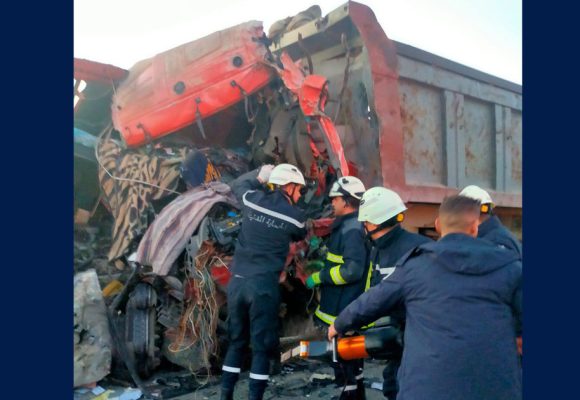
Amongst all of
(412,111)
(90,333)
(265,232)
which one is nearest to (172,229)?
(265,232)

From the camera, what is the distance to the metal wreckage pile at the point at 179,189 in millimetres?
2912

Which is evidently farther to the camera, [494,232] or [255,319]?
[255,319]

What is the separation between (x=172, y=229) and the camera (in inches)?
117

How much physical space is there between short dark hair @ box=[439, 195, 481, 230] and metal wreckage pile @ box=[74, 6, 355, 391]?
143 cm

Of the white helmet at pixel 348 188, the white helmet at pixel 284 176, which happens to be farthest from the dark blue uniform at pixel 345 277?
the white helmet at pixel 284 176

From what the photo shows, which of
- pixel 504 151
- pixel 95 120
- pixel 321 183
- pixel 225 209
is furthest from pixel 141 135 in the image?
pixel 504 151

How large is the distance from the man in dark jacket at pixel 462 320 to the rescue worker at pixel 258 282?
4.03ft

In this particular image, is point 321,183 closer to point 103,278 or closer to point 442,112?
point 442,112

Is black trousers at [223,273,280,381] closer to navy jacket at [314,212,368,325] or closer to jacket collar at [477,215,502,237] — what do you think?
navy jacket at [314,212,368,325]

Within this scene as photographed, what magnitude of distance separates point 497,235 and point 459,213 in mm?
726

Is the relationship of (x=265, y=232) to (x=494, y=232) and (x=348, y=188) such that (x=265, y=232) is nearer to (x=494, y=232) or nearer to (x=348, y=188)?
(x=348, y=188)

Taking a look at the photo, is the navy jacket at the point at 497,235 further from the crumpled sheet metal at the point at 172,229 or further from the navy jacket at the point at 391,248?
the crumpled sheet metal at the point at 172,229

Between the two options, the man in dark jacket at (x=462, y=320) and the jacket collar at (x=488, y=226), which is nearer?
the man in dark jacket at (x=462, y=320)

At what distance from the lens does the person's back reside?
1520 millimetres
